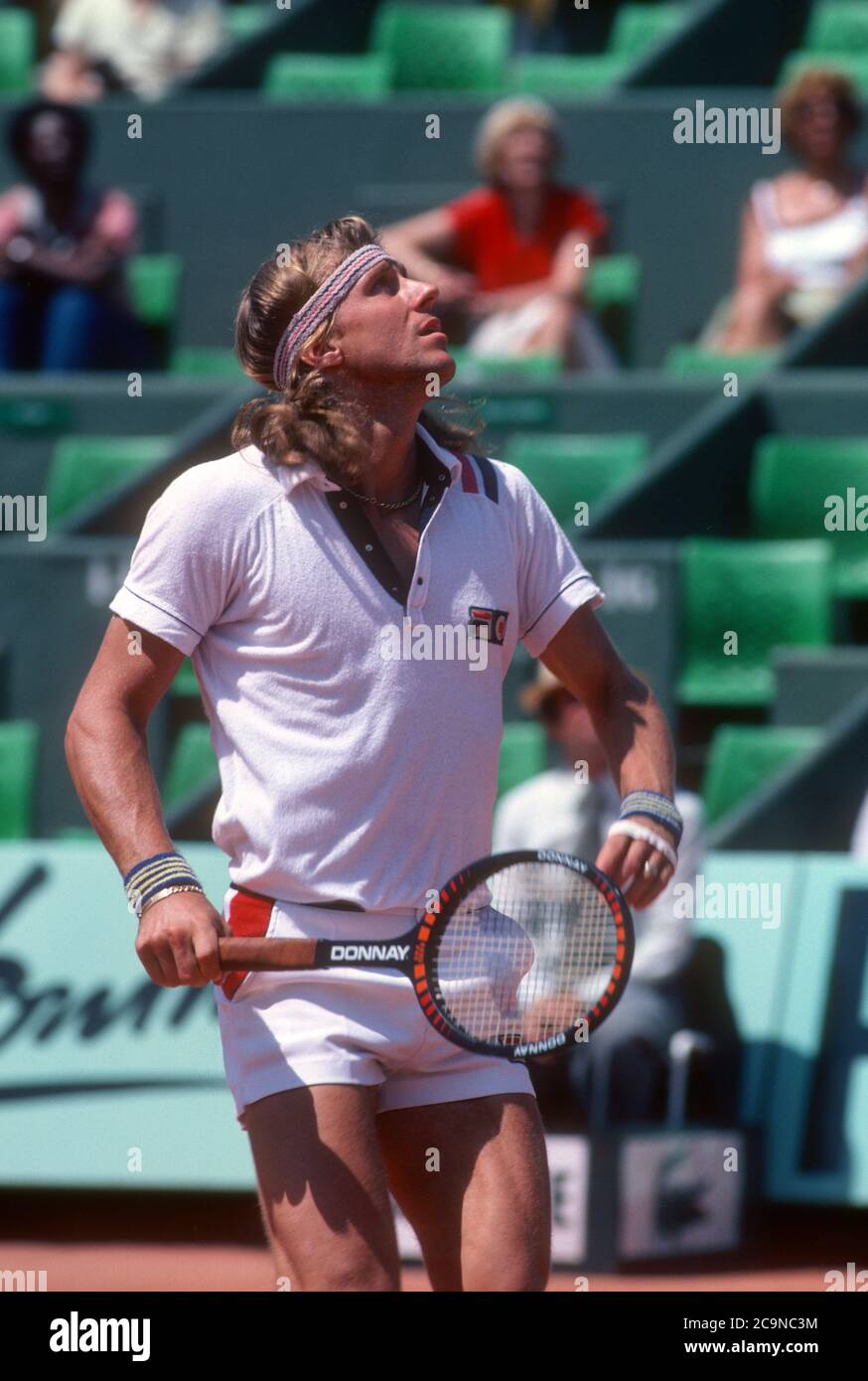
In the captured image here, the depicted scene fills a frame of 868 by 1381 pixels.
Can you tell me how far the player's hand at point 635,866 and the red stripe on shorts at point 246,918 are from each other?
460 millimetres

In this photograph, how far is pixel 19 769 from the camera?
7.00 metres

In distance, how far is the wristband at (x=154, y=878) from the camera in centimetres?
274

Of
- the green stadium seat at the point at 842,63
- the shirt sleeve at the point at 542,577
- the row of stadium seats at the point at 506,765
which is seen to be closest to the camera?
the shirt sleeve at the point at 542,577

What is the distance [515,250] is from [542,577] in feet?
18.0

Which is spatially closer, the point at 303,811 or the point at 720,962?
the point at 303,811

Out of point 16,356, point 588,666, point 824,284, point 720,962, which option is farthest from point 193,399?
point 588,666

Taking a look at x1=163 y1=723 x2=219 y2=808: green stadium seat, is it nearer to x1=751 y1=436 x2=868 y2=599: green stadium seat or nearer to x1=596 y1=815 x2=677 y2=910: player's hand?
x1=751 y1=436 x2=868 y2=599: green stadium seat

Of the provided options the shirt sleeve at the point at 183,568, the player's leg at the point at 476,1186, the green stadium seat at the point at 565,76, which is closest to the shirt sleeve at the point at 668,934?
the player's leg at the point at 476,1186

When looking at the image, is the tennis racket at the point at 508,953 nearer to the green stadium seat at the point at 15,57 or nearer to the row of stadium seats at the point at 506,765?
the row of stadium seats at the point at 506,765

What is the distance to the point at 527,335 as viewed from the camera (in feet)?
27.1

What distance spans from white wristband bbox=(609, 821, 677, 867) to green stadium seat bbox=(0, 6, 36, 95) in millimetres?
9004

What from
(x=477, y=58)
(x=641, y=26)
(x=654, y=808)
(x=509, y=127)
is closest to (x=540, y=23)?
(x=641, y=26)

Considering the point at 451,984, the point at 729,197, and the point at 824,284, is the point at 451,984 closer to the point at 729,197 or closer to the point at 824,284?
the point at 824,284
